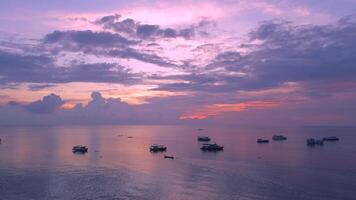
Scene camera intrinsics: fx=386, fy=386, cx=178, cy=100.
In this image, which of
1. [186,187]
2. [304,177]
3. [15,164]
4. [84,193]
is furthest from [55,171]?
[304,177]

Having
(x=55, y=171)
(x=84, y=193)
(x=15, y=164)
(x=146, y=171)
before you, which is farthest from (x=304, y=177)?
(x=15, y=164)

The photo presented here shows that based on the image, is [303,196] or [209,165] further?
[209,165]

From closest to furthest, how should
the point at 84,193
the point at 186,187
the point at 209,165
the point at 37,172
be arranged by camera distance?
the point at 84,193 → the point at 186,187 → the point at 37,172 → the point at 209,165

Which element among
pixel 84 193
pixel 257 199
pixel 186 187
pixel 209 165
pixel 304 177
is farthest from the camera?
pixel 209 165

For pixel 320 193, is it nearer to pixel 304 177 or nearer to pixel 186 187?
pixel 304 177

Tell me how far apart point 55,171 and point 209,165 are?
43224 mm

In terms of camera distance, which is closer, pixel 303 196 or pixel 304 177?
pixel 303 196

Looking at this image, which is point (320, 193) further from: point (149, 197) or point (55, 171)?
point (55, 171)

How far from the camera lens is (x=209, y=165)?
373 ft

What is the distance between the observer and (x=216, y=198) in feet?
231

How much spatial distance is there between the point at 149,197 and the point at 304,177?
4032cm

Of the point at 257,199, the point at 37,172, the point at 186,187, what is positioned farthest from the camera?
the point at 37,172

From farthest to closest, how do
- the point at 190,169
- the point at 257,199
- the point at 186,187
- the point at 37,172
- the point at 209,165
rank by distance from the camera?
the point at 209,165 < the point at 190,169 < the point at 37,172 < the point at 186,187 < the point at 257,199

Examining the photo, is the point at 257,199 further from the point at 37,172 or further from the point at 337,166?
the point at 37,172
